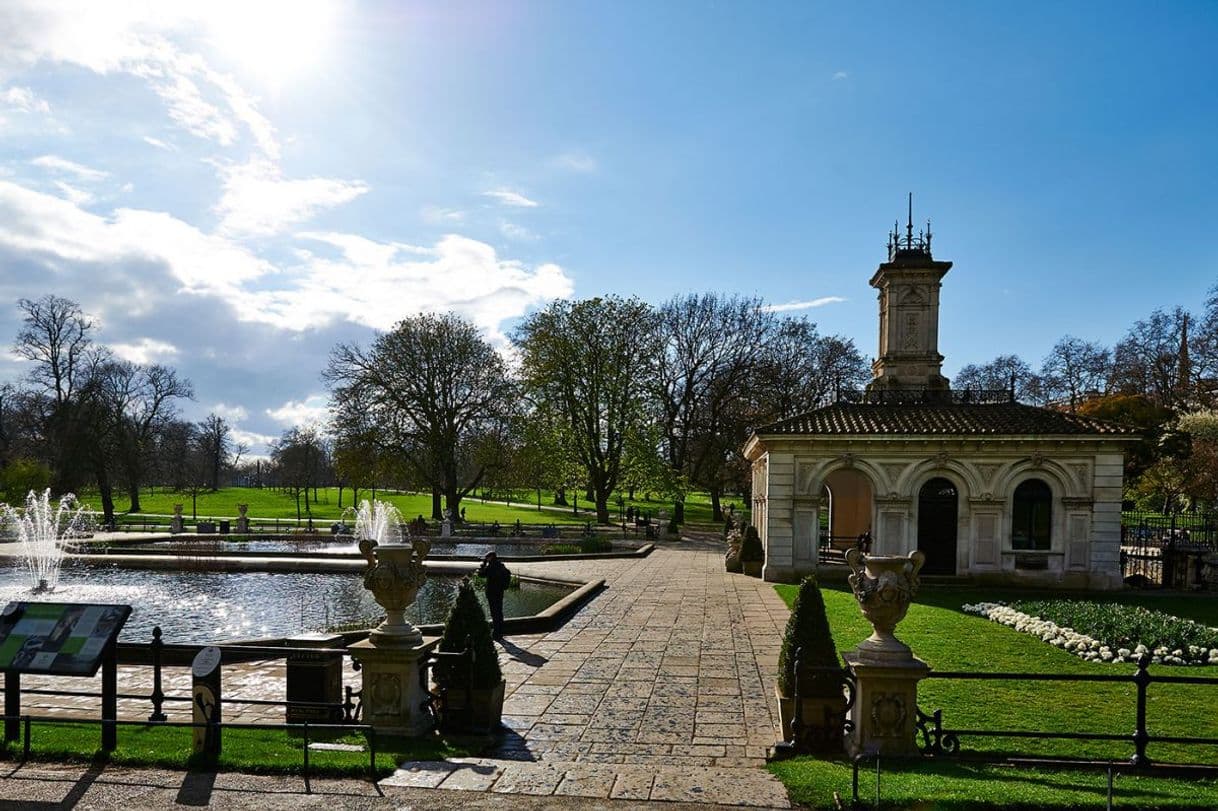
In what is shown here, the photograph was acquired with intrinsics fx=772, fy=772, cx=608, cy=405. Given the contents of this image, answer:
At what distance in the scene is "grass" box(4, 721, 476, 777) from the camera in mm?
7309

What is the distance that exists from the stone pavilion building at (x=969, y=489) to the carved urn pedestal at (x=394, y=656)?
16470mm

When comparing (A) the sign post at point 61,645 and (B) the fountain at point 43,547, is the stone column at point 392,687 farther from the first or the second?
(B) the fountain at point 43,547

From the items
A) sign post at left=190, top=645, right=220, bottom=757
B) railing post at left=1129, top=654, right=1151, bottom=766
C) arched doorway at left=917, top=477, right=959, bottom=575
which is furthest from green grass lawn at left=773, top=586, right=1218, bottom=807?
arched doorway at left=917, top=477, right=959, bottom=575

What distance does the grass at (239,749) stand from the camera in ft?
24.0

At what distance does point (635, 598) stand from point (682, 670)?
7.92 meters

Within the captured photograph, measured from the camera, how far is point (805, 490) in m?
23.7

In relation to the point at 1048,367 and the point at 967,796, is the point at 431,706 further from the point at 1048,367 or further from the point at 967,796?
the point at 1048,367

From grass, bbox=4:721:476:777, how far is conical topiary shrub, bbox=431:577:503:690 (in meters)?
0.65

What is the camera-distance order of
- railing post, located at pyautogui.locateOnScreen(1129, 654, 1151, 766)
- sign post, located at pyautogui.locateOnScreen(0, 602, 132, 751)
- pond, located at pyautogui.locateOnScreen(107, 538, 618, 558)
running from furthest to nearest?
pond, located at pyautogui.locateOnScreen(107, 538, 618, 558)
sign post, located at pyautogui.locateOnScreen(0, 602, 132, 751)
railing post, located at pyautogui.locateOnScreen(1129, 654, 1151, 766)

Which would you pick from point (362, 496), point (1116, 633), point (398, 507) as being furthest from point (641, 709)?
point (362, 496)

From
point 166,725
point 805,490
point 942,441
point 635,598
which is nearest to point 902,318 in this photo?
point 942,441

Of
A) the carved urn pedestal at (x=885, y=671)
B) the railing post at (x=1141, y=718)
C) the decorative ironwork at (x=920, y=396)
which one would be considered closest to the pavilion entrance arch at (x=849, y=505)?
the decorative ironwork at (x=920, y=396)

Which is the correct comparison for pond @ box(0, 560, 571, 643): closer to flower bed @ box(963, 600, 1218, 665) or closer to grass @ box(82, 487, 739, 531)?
flower bed @ box(963, 600, 1218, 665)

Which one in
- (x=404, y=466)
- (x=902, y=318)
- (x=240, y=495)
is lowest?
(x=240, y=495)
